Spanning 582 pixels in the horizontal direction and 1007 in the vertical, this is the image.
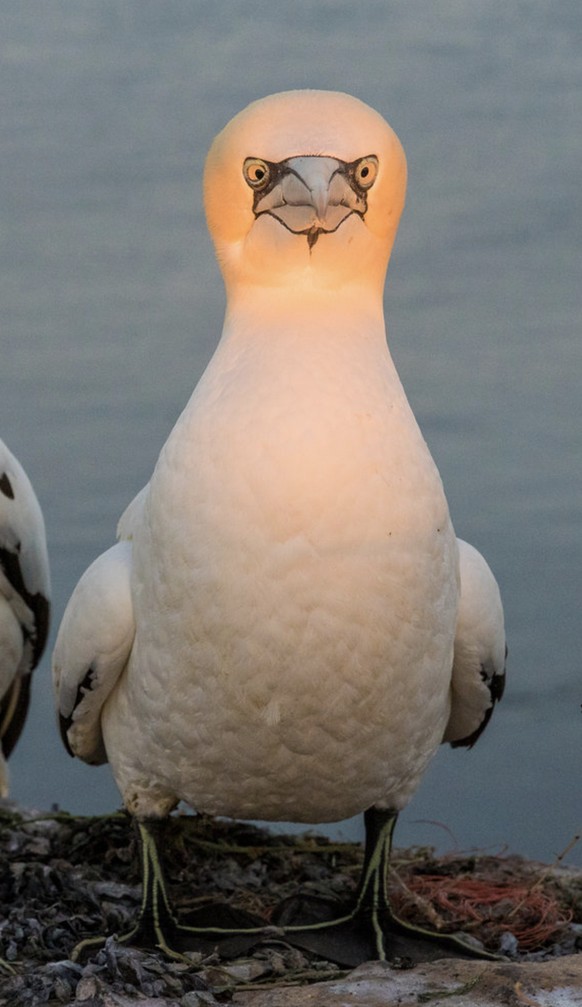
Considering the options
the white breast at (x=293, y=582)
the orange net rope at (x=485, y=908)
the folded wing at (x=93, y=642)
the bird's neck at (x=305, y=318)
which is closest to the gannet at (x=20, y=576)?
the folded wing at (x=93, y=642)

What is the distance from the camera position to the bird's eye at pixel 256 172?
5.96 metres

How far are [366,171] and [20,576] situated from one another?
3.83 metres

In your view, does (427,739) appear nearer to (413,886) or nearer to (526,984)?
(526,984)

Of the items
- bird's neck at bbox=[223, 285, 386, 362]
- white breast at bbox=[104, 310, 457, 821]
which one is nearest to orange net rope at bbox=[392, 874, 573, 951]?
white breast at bbox=[104, 310, 457, 821]

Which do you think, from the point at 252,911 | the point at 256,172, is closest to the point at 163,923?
the point at 252,911

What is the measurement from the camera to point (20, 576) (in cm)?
902

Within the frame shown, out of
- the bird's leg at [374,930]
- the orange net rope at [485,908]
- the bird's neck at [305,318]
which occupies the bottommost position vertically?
the orange net rope at [485,908]

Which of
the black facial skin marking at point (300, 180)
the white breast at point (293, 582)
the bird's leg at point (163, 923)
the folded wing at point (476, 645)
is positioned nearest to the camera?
the white breast at point (293, 582)

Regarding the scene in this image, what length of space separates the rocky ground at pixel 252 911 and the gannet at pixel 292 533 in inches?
27.5

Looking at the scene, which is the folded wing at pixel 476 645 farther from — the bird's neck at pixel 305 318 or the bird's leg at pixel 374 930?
the bird's neck at pixel 305 318

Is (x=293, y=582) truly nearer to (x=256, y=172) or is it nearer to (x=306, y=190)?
(x=306, y=190)

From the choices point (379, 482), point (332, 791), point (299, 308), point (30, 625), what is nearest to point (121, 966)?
point (332, 791)

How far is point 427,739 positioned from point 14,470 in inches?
141

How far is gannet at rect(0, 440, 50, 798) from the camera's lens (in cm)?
898
